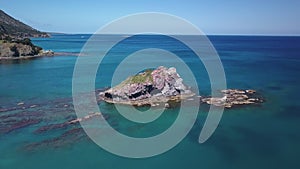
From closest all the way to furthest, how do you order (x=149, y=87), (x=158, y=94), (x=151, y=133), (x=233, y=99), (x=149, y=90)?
(x=151, y=133), (x=233, y=99), (x=149, y=87), (x=149, y=90), (x=158, y=94)

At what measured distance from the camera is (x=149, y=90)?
4178cm

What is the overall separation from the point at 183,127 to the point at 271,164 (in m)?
9.85

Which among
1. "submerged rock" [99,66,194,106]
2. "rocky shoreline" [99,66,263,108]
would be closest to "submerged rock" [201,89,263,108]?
"rocky shoreline" [99,66,263,108]

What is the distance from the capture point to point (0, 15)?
7825 inches

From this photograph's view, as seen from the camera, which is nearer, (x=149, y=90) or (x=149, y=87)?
(x=149, y=87)

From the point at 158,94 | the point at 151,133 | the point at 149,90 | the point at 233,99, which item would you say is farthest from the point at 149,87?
the point at 151,133

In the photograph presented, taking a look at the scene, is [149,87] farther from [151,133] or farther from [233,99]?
[151,133]

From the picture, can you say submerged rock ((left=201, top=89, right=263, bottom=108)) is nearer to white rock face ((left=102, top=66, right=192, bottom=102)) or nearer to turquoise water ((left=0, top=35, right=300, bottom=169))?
turquoise water ((left=0, top=35, right=300, bottom=169))

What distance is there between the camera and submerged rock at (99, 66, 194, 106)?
1570 inches

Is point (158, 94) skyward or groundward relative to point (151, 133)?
skyward

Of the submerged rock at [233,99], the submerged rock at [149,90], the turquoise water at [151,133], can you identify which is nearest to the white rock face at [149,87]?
the submerged rock at [149,90]

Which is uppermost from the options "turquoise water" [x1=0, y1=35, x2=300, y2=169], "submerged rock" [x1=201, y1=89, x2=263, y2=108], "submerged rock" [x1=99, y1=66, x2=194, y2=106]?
"submerged rock" [x1=99, y1=66, x2=194, y2=106]

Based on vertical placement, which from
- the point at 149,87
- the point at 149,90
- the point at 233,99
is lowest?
the point at 233,99

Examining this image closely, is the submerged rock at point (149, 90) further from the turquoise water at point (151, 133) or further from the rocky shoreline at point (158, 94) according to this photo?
the turquoise water at point (151, 133)
